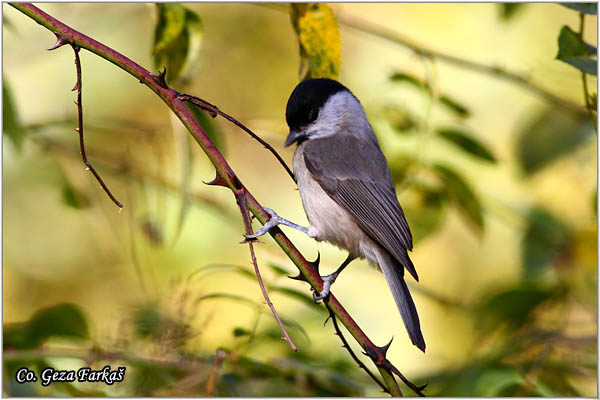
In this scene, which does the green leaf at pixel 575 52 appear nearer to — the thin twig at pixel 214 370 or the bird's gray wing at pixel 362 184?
the bird's gray wing at pixel 362 184

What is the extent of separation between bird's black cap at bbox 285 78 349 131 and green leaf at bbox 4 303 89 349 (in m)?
1.14

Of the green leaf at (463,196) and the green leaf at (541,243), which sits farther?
the green leaf at (541,243)

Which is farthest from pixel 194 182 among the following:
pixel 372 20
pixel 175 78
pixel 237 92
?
pixel 372 20

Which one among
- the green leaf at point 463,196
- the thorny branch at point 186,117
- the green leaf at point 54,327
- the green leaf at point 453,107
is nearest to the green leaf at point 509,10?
the green leaf at point 453,107

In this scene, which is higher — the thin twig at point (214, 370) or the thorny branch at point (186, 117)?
the thorny branch at point (186, 117)

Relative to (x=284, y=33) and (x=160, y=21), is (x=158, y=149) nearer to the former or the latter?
(x=160, y=21)

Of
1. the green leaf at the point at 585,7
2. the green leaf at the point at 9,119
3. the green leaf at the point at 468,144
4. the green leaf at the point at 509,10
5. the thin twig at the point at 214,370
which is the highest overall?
the green leaf at the point at 509,10

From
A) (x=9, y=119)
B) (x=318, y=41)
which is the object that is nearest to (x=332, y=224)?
(x=318, y=41)

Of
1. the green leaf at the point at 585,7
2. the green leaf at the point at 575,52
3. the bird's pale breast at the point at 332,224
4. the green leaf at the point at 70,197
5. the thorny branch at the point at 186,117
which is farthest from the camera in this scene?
the green leaf at the point at 70,197

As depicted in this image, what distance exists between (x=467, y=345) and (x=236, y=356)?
1.65 meters

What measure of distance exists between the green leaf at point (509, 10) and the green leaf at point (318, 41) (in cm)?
120

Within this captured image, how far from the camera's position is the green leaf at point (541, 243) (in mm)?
3113

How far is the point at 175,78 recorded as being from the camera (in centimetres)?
198

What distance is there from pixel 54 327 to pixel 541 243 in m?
2.32
